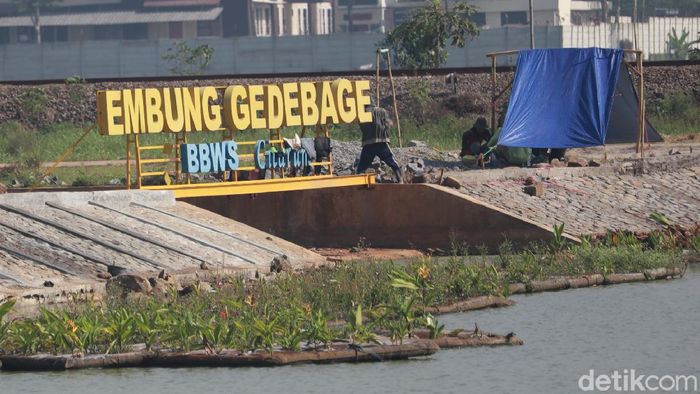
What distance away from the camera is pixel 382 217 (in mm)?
32750

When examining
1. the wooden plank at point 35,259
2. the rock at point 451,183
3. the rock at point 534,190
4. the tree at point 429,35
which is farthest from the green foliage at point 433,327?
the tree at point 429,35

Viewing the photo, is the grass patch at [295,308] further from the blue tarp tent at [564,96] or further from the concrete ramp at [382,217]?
the blue tarp tent at [564,96]

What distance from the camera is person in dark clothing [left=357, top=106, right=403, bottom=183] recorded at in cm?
3312

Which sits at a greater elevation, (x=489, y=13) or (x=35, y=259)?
(x=489, y=13)

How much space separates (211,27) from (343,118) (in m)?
80.9

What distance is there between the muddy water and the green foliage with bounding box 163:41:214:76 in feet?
155

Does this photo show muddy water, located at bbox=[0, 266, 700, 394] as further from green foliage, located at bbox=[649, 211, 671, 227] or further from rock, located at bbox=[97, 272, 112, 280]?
green foliage, located at bbox=[649, 211, 671, 227]

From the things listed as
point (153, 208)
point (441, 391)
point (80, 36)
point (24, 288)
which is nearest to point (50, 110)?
point (153, 208)

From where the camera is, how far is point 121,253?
2686cm

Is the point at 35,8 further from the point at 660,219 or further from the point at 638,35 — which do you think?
the point at 660,219

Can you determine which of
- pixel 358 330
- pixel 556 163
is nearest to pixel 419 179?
pixel 556 163

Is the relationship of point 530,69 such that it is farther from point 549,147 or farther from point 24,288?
point 24,288

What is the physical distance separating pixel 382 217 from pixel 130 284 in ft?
31.0

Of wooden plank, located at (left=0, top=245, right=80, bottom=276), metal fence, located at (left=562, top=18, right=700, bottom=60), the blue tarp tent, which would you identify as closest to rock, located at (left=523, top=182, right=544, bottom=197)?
the blue tarp tent
